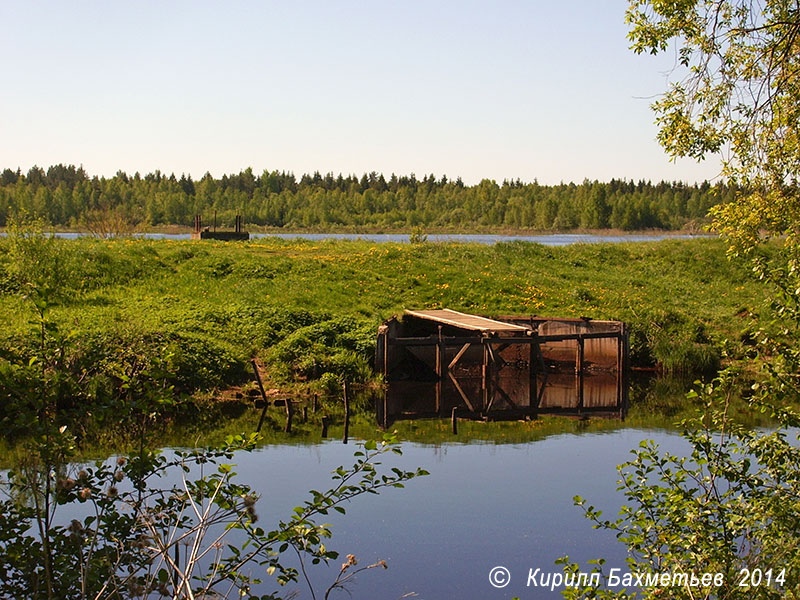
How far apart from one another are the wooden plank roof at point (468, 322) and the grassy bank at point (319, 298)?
2.07m

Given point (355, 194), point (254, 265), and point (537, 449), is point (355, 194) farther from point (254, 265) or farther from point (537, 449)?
point (537, 449)

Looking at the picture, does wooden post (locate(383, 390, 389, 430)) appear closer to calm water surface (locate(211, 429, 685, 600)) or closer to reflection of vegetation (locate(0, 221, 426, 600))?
calm water surface (locate(211, 429, 685, 600))

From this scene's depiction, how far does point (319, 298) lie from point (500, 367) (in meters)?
8.39

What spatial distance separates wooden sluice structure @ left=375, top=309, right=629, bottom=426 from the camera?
26438 mm

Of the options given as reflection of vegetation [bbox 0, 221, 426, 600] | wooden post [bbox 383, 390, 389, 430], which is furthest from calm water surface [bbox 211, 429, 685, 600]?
reflection of vegetation [bbox 0, 221, 426, 600]

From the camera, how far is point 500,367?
1309 inches

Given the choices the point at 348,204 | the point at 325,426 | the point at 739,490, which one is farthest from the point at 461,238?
A: the point at 348,204

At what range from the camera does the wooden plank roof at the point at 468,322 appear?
29.2 meters

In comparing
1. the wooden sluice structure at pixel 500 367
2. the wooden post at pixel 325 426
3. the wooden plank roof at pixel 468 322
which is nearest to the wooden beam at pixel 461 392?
the wooden sluice structure at pixel 500 367

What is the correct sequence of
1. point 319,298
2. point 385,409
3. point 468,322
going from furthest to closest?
point 319,298 → point 468,322 → point 385,409

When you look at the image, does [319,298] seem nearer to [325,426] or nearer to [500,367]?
[500,367]

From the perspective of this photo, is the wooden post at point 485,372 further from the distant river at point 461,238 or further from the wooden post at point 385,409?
the distant river at point 461,238

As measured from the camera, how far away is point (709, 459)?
8.43 metres

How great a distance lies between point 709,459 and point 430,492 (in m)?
8.97
